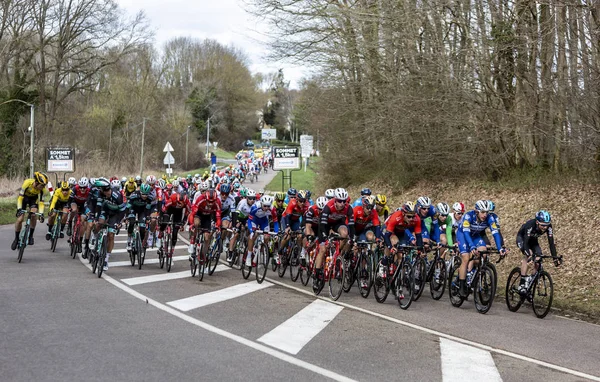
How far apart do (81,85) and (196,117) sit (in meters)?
58.8

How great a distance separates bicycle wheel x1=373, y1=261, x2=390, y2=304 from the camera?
11039 mm

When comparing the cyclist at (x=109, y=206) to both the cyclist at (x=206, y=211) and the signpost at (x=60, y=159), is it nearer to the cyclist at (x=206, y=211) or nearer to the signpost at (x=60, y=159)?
the cyclist at (x=206, y=211)

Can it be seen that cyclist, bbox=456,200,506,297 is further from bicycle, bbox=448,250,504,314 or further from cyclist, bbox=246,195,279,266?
cyclist, bbox=246,195,279,266

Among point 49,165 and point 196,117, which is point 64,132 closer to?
point 49,165

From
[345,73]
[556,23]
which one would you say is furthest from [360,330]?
[345,73]

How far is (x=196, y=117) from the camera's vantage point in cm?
10894

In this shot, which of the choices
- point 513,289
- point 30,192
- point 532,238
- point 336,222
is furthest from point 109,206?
point 532,238

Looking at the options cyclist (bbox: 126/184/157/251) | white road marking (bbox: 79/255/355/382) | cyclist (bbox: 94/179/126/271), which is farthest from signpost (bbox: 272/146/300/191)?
white road marking (bbox: 79/255/355/382)

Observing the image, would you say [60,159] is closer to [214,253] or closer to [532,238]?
[214,253]

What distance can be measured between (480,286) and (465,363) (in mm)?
3823

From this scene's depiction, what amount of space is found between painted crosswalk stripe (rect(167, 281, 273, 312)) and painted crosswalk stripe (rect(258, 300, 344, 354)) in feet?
4.95

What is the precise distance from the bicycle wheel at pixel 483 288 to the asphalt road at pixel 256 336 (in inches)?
9.3

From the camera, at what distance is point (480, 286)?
→ 35.5 ft

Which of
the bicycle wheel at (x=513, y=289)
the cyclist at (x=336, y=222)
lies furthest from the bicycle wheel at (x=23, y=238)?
the bicycle wheel at (x=513, y=289)
